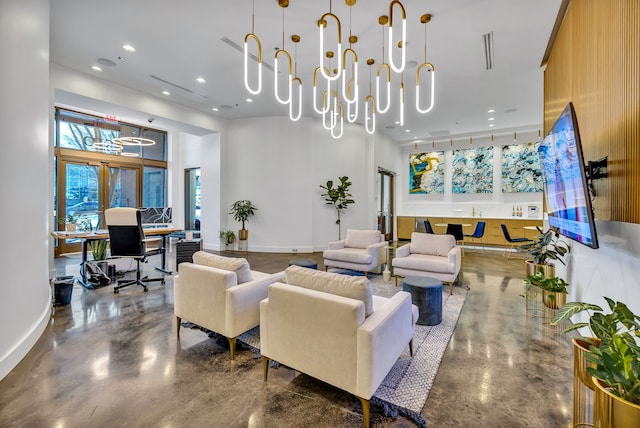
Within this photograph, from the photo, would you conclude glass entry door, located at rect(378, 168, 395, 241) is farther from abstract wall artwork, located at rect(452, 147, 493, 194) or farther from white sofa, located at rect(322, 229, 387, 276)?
white sofa, located at rect(322, 229, 387, 276)

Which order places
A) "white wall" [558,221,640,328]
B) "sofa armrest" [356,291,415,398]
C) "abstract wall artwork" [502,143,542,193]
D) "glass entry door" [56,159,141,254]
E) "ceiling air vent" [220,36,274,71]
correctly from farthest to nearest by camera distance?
1. "abstract wall artwork" [502,143,542,193]
2. "glass entry door" [56,159,141,254]
3. "ceiling air vent" [220,36,274,71]
4. "white wall" [558,221,640,328]
5. "sofa armrest" [356,291,415,398]

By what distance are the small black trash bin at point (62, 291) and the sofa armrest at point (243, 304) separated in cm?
280

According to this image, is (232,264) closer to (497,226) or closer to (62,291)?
(62,291)

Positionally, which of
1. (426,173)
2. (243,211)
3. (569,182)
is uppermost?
(426,173)

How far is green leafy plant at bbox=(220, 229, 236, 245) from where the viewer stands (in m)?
7.89

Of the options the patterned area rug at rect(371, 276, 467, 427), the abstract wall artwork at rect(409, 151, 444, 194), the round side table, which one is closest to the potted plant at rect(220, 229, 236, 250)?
the round side table

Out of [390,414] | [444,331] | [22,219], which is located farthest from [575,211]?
[22,219]

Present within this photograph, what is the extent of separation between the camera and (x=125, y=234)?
430cm

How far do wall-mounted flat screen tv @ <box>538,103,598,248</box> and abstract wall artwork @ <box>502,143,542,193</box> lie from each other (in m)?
6.81

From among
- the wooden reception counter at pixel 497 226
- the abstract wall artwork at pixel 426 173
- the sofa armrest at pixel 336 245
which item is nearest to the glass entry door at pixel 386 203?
the abstract wall artwork at pixel 426 173

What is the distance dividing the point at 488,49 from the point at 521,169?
576 centimetres

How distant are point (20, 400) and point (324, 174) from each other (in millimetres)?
6724

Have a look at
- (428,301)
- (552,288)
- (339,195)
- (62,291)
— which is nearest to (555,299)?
(552,288)

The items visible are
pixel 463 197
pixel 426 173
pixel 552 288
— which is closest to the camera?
pixel 552 288
